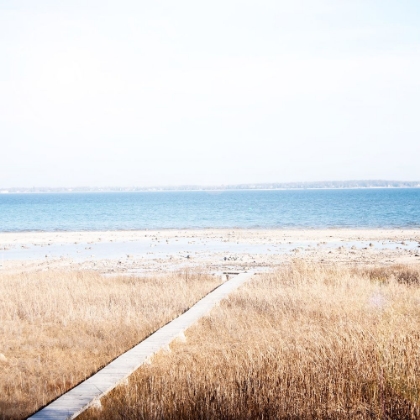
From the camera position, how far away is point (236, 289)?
17.3 meters

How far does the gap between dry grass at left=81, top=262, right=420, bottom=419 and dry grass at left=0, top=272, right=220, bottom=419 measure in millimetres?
1158

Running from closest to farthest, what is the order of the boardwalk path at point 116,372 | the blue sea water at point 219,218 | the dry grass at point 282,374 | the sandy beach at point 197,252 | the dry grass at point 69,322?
the dry grass at point 282,374
the boardwalk path at point 116,372
the dry grass at point 69,322
the sandy beach at point 197,252
the blue sea water at point 219,218

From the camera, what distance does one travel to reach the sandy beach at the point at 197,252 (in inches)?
1069

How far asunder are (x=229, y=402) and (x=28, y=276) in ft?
51.2

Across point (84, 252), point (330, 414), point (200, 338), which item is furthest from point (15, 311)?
point (84, 252)

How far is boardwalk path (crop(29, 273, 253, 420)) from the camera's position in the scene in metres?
7.35

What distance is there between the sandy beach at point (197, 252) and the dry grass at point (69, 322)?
5.67 metres

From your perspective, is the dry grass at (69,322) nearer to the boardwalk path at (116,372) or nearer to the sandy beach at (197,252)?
the boardwalk path at (116,372)

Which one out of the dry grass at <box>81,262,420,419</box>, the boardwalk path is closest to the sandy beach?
the boardwalk path

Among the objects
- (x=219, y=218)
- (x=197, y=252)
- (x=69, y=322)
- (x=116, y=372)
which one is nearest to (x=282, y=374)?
(x=116, y=372)

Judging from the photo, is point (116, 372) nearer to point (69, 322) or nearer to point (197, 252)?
point (69, 322)

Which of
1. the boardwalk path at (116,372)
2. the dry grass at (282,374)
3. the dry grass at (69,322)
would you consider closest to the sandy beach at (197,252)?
the dry grass at (69,322)

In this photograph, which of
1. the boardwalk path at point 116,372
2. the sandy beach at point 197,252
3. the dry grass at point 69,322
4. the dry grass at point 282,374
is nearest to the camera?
the dry grass at point 282,374

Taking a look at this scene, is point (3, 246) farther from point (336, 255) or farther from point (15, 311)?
point (15, 311)
